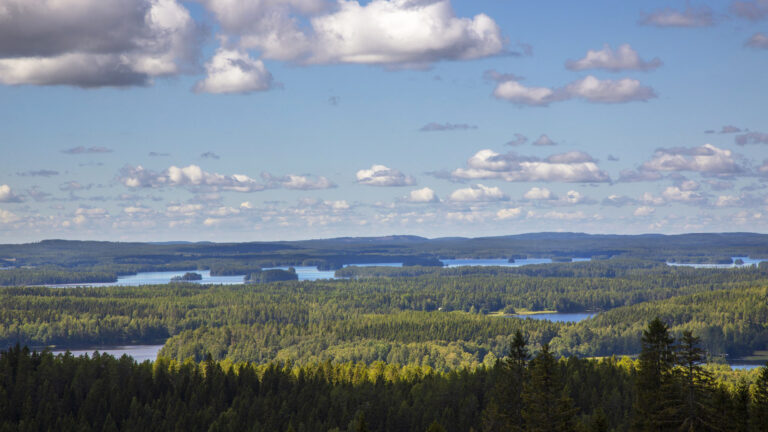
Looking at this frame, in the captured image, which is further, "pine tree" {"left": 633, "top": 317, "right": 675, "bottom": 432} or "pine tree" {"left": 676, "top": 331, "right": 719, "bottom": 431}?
Result: "pine tree" {"left": 633, "top": 317, "right": 675, "bottom": 432}

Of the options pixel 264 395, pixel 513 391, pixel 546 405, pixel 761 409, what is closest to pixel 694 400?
pixel 761 409

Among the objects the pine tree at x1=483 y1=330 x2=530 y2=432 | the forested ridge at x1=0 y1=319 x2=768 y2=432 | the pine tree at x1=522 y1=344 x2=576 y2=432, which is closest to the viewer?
the pine tree at x1=522 y1=344 x2=576 y2=432

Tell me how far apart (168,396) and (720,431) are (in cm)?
9176

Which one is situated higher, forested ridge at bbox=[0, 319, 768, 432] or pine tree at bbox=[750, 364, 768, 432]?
pine tree at bbox=[750, 364, 768, 432]

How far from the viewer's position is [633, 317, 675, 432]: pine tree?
50.1 m

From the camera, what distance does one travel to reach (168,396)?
4843 inches

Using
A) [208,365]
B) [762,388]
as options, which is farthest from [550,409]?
[208,365]

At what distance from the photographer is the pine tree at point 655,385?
50.1 metres

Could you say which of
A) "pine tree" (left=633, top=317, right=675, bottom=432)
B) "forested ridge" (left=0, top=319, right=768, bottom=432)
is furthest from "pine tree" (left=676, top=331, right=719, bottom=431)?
"forested ridge" (left=0, top=319, right=768, bottom=432)

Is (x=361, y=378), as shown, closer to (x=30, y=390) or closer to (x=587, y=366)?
(x=587, y=366)

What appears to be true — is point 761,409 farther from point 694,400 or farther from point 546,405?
point 546,405

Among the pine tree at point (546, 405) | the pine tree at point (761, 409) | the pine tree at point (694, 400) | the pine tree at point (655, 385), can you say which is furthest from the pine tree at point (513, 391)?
the pine tree at point (761, 409)

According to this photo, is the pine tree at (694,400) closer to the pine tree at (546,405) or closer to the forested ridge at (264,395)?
the pine tree at (546,405)

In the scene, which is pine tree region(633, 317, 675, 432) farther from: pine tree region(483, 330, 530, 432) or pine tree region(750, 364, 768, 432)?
pine tree region(483, 330, 530, 432)
